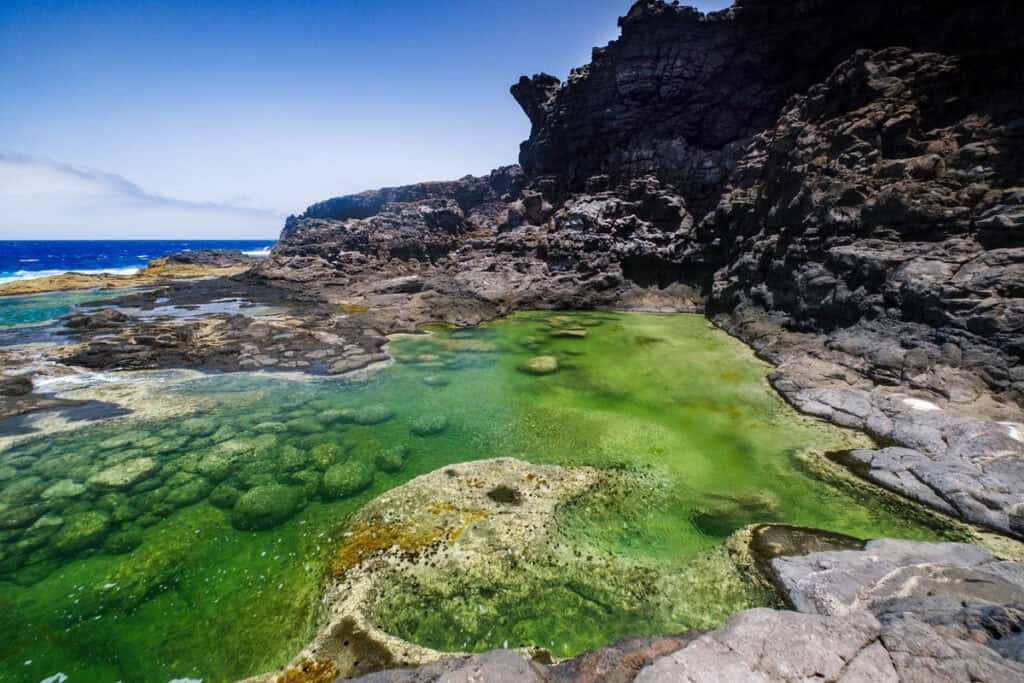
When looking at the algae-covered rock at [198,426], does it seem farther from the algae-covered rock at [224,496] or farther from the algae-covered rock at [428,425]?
the algae-covered rock at [428,425]

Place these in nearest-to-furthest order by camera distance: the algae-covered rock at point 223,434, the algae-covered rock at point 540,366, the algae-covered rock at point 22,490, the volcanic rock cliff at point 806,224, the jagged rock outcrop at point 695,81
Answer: the algae-covered rock at point 22,490 < the volcanic rock cliff at point 806,224 < the algae-covered rock at point 223,434 < the algae-covered rock at point 540,366 < the jagged rock outcrop at point 695,81

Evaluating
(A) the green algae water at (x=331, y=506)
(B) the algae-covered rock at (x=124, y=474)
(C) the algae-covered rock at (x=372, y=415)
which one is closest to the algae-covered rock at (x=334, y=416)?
(A) the green algae water at (x=331, y=506)

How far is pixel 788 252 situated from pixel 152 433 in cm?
3095

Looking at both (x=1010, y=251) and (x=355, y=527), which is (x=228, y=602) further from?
(x=1010, y=251)

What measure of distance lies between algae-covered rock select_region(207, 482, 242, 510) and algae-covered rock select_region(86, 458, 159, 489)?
2455 mm

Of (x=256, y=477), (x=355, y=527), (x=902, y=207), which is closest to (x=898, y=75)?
(x=902, y=207)

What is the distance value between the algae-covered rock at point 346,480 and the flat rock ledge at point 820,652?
258 inches

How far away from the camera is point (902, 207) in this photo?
1864cm

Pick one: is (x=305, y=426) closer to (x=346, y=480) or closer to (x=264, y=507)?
(x=346, y=480)

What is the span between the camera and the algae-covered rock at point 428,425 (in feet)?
48.4

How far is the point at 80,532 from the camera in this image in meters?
9.81

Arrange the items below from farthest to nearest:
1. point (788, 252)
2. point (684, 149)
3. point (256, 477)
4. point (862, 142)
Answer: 1. point (684, 149)
2. point (788, 252)
3. point (862, 142)
4. point (256, 477)

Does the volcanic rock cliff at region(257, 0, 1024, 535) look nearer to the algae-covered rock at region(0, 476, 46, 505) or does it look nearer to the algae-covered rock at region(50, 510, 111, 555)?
the algae-covered rock at region(50, 510, 111, 555)

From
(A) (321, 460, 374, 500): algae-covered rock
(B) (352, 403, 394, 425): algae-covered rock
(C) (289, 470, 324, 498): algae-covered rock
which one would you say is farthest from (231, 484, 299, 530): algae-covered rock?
(B) (352, 403, 394, 425): algae-covered rock
